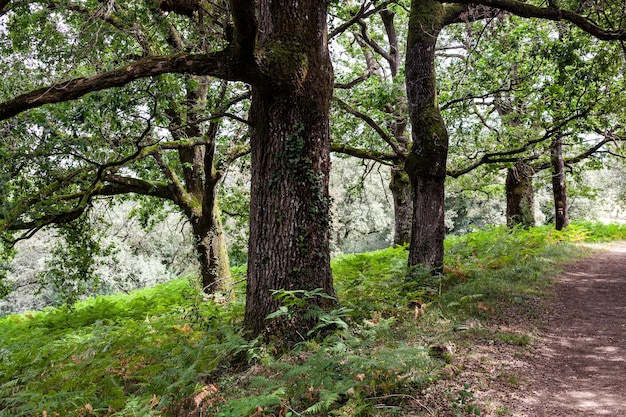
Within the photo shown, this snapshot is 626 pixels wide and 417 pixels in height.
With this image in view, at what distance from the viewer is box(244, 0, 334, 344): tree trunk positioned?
566 cm

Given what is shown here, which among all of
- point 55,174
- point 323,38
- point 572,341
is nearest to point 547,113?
point 572,341

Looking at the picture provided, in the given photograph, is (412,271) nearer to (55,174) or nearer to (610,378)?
(610,378)

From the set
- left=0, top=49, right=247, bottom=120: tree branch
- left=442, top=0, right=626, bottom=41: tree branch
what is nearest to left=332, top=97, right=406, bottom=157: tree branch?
left=442, top=0, right=626, bottom=41: tree branch

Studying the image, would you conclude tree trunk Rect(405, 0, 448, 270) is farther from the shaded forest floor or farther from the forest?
the shaded forest floor

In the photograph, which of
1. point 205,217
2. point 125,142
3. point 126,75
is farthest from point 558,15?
point 205,217

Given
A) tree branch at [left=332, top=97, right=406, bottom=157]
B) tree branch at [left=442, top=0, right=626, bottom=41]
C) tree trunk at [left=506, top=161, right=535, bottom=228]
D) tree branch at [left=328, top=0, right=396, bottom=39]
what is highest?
tree branch at [left=328, top=0, right=396, bottom=39]

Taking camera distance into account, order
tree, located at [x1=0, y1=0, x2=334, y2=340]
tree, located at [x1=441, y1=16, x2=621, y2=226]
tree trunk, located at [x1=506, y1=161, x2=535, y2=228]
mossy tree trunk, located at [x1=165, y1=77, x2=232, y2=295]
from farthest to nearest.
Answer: tree trunk, located at [x1=506, y1=161, x2=535, y2=228] < mossy tree trunk, located at [x1=165, y1=77, x2=232, y2=295] < tree, located at [x1=441, y1=16, x2=621, y2=226] < tree, located at [x1=0, y1=0, x2=334, y2=340]

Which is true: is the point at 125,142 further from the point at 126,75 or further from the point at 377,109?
the point at 377,109

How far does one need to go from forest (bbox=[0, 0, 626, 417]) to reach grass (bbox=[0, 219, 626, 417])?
0.04m

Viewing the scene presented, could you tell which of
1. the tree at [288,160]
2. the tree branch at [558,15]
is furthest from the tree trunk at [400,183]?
the tree at [288,160]

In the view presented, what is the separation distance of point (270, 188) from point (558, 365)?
4.10 meters

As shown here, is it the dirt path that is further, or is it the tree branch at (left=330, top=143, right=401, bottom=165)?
the tree branch at (left=330, top=143, right=401, bottom=165)

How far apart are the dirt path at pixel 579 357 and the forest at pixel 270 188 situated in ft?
1.13

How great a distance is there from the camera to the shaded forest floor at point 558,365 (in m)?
4.23
